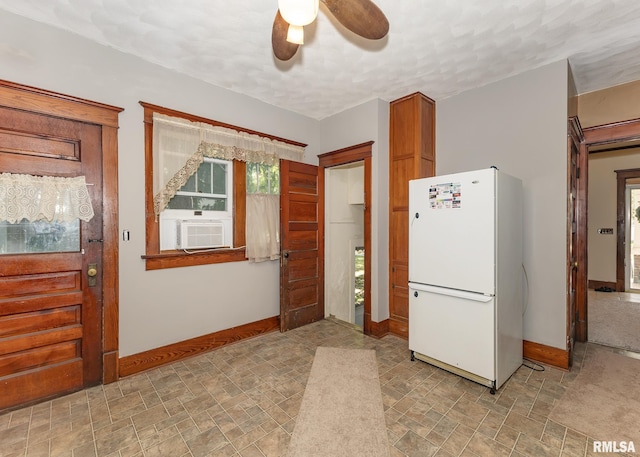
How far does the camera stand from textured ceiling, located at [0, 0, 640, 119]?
6.63 feet

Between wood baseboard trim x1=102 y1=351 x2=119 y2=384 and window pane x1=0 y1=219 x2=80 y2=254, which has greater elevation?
window pane x1=0 y1=219 x2=80 y2=254

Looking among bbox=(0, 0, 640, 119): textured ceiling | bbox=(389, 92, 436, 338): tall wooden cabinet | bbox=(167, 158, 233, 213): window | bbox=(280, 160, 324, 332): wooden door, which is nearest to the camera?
bbox=(0, 0, 640, 119): textured ceiling

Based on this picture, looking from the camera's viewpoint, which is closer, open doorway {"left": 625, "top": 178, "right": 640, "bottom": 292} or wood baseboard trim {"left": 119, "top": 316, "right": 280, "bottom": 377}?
wood baseboard trim {"left": 119, "top": 316, "right": 280, "bottom": 377}

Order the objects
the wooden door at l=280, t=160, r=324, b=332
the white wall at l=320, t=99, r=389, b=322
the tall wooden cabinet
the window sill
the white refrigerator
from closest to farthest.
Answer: the white refrigerator, the window sill, the tall wooden cabinet, the white wall at l=320, t=99, r=389, b=322, the wooden door at l=280, t=160, r=324, b=332

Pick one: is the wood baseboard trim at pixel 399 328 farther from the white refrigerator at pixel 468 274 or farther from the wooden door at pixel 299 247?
the wooden door at pixel 299 247

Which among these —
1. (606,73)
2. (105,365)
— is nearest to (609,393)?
(606,73)

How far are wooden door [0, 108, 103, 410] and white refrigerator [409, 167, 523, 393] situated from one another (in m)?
2.84

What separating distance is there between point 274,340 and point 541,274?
285cm

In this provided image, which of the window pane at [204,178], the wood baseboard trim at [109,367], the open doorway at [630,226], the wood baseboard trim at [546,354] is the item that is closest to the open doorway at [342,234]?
the window pane at [204,178]

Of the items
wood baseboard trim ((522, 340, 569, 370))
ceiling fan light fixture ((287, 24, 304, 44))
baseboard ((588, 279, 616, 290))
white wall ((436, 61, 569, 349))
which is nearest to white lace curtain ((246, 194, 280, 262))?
ceiling fan light fixture ((287, 24, 304, 44))

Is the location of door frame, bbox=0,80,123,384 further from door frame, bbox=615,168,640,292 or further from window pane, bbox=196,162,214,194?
door frame, bbox=615,168,640,292

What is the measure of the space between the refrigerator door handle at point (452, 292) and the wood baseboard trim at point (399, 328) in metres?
0.79

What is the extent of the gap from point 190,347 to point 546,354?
3445mm

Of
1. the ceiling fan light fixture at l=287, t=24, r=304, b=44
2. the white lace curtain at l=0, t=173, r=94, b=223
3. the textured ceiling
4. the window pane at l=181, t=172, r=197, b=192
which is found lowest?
the white lace curtain at l=0, t=173, r=94, b=223
